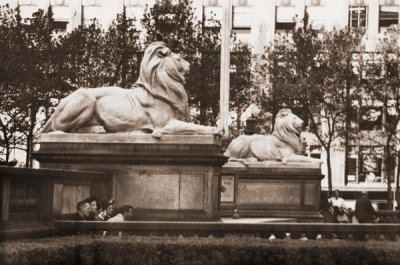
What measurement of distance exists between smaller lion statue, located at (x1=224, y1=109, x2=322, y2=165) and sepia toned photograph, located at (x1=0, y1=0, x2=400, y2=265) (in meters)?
0.04

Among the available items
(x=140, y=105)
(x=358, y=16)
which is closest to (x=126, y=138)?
A: (x=140, y=105)

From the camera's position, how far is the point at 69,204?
16750 millimetres

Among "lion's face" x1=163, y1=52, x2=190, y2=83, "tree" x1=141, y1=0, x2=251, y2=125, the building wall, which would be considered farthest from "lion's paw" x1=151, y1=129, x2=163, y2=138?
the building wall

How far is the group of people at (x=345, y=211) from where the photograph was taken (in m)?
28.6

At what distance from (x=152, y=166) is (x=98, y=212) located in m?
2.47

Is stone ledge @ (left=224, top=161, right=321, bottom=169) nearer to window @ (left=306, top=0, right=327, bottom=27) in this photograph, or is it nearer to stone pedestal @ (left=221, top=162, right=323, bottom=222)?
stone pedestal @ (left=221, top=162, right=323, bottom=222)

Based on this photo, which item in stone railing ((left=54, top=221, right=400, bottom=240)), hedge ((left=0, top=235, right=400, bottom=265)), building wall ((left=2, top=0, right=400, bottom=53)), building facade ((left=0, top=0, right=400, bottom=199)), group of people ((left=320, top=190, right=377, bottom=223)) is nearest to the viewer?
hedge ((left=0, top=235, right=400, bottom=265))

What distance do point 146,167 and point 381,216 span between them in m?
13.7

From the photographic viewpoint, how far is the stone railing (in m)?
14.5

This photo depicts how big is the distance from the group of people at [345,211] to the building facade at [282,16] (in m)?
28.8

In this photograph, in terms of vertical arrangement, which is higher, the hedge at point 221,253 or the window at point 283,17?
the window at point 283,17

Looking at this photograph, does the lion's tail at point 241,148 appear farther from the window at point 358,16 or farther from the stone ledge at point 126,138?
Result: the window at point 358,16

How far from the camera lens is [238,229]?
14.6 meters

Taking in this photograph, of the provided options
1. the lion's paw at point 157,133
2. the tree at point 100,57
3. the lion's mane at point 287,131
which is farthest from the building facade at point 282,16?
the lion's paw at point 157,133
